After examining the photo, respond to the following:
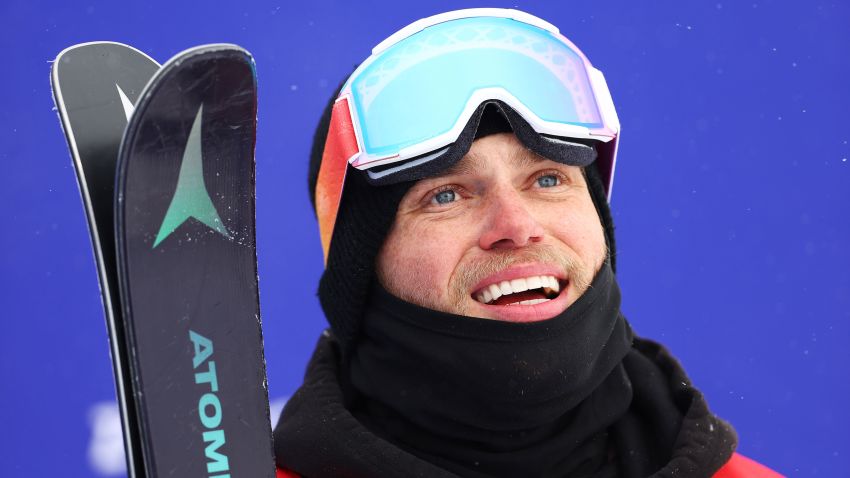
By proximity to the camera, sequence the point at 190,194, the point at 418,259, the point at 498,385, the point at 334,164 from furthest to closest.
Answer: the point at 334,164, the point at 418,259, the point at 498,385, the point at 190,194

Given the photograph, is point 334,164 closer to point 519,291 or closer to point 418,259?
point 418,259

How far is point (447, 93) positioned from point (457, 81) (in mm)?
42

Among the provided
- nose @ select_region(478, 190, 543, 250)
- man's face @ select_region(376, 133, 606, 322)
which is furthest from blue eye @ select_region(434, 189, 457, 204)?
nose @ select_region(478, 190, 543, 250)

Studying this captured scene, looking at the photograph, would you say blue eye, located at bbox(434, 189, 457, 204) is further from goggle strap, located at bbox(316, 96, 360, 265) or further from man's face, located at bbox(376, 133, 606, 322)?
goggle strap, located at bbox(316, 96, 360, 265)

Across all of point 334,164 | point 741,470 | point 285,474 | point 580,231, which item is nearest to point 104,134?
point 334,164

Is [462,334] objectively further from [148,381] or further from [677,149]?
[677,149]

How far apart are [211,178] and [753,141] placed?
8.88 ft

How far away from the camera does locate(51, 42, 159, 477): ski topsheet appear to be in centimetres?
189

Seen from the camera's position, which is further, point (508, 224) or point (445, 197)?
point (445, 197)

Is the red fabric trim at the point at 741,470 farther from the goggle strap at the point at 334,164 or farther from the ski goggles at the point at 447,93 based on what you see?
the goggle strap at the point at 334,164

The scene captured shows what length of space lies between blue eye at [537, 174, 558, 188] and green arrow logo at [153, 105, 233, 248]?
33.1 inches

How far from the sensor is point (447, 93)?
2.46 m

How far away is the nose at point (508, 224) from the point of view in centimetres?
235

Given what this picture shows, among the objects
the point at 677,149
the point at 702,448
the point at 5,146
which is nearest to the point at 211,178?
the point at 702,448
